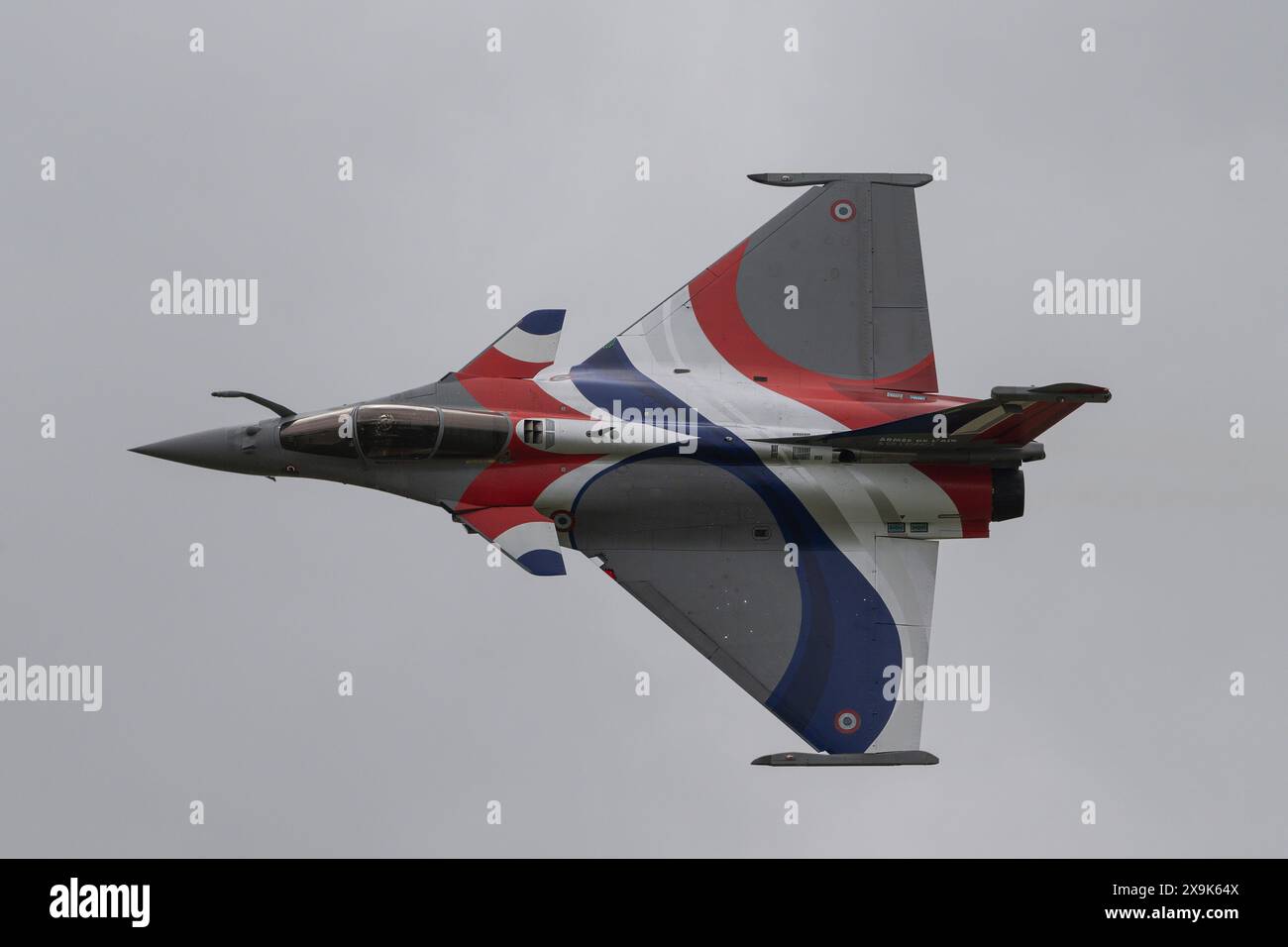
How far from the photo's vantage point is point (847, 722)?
2802cm

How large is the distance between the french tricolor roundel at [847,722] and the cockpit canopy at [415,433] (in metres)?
6.22

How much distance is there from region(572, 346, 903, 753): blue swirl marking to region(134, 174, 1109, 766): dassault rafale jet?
3 cm

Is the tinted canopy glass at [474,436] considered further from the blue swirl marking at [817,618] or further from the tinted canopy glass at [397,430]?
the blue swirl marking at [817,618]

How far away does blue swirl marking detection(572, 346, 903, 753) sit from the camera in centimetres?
2803

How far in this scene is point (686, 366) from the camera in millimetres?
29141

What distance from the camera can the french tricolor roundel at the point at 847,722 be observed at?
28.0 m

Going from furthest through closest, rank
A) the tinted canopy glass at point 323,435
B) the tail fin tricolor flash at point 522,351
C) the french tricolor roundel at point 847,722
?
1. the tail fin tricolor flash at point 522,351
2. the tinted canopy glass at point 323,435
3. the french tricolor roundel at point 847,722

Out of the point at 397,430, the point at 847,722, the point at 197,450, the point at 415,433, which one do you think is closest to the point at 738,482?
the point at 847,722

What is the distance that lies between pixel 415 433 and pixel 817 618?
6.42 meters

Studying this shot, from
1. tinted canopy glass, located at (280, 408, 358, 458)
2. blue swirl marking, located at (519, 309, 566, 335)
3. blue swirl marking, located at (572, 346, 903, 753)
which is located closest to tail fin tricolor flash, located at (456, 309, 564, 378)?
blue swirl marking, located at (519, 309, 566, 335)

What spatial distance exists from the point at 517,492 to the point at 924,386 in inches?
244

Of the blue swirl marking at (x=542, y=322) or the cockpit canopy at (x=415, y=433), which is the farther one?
the blue swirl marking at (x=542, y=322)

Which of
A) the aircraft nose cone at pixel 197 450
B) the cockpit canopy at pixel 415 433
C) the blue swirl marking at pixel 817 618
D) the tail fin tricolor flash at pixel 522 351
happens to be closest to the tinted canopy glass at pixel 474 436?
the cockpit canopy at pixel 415 433

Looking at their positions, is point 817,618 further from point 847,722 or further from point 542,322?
point 542,322
